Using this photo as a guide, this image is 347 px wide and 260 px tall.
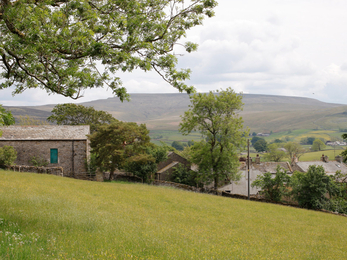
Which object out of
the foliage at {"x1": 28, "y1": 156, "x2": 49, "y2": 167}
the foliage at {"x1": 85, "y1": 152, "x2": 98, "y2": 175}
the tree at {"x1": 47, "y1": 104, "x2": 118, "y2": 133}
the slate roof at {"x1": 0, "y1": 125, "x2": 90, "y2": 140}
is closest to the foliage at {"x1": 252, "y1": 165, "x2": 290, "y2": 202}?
the foliage at {"x1": 85, "y1": 152, "x2": 98, "y2": 175}

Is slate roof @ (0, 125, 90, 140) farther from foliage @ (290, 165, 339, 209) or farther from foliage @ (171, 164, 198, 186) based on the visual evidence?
foliage @ (290, 165, 339, 209)

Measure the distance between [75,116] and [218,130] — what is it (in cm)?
3603

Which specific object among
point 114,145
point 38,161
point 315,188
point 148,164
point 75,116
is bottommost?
point 315,188

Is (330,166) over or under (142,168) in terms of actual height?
under

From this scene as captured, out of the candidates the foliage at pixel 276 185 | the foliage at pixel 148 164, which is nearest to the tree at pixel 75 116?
the foliage at pixel 148 164

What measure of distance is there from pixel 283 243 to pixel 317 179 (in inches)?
1016

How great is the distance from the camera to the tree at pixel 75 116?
61094 mm

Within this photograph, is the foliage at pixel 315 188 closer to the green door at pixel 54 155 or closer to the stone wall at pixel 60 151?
the stone wall at pixel 60 151

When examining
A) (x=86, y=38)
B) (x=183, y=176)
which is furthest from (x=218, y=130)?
(x=86, y=38)

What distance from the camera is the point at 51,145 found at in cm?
3931

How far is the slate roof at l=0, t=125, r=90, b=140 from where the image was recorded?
3856cm

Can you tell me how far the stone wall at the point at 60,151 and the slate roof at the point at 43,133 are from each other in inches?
23.7

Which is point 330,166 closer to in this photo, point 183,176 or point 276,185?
point 276,185

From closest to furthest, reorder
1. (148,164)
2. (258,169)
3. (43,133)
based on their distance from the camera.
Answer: (43,133)
(148,164)
(258,169)
